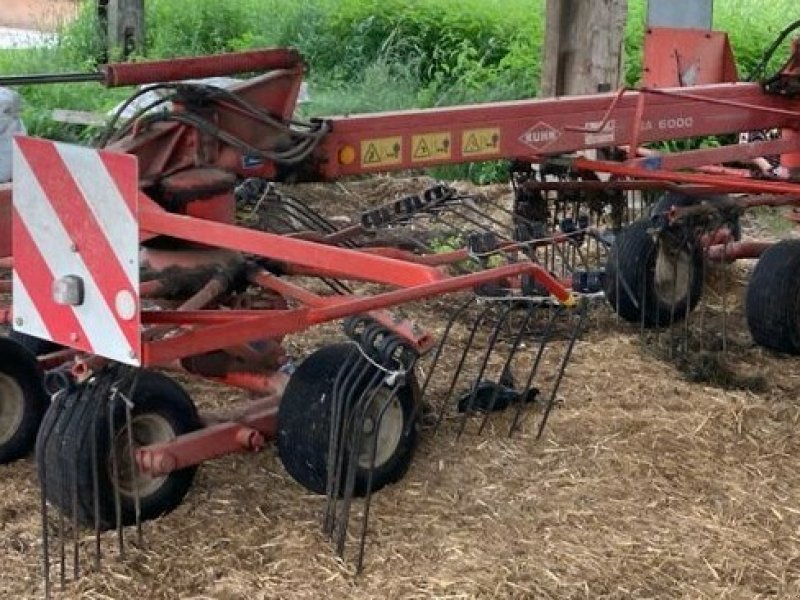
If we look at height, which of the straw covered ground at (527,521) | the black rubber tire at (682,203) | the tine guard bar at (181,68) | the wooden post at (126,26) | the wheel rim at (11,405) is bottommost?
the straw covered ground at (527,521)

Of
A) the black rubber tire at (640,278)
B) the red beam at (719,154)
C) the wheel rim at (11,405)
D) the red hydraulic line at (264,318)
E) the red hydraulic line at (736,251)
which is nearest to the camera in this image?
the red hydraulic line at (264,318)

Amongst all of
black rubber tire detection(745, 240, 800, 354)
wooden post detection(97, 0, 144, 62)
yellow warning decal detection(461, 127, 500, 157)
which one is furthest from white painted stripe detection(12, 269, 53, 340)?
wooden post detection(97, 0, 144, 62)

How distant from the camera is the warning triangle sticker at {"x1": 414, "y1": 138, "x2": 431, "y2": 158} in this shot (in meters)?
4.83

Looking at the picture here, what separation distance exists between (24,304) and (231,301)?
0.88 meters

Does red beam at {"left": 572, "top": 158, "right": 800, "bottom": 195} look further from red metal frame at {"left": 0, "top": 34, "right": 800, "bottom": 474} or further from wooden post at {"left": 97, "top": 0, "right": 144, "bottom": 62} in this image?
wooden post at {"left": 97, "top": 0, "right": 144, "bottom": 62}

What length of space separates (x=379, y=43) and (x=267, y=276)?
8.81m

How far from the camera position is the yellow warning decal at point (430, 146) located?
4820 mm

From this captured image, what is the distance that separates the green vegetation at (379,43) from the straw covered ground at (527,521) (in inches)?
244

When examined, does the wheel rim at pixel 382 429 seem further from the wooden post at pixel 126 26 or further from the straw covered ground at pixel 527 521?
the wooden post at pixel 126 26

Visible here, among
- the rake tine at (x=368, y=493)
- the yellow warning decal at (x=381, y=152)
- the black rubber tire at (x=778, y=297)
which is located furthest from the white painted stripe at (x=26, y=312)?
the black rubber tire at (x=778, y=297)

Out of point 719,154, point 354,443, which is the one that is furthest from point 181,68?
point 719,154

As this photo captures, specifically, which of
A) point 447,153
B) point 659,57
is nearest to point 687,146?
point 659,57

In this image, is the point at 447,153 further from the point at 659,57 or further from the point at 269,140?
the point at 659,57

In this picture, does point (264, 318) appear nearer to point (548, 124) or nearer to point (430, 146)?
point (430, 146)
